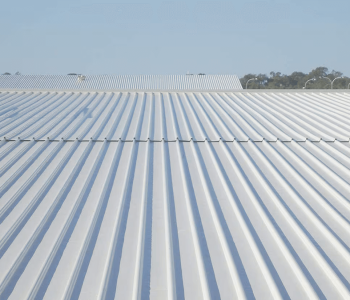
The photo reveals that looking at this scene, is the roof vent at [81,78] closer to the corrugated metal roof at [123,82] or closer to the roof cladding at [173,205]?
the corrugated metal roof at [123,82]

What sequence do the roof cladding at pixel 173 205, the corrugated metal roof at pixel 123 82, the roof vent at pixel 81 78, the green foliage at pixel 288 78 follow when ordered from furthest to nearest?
the green foliage at pixel 288 78 → the roof vent at pixel 81 78 → the corrugated metal roof at pixel 123 82 → the roof cladding at pixel 173 205

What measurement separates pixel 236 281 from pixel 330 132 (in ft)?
16.6

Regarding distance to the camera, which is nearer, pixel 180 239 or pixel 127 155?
pixel 180 239

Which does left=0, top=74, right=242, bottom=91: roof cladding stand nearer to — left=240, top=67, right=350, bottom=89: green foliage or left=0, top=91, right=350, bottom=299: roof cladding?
left=0, top=91, right=350, bottom=299: roof cladding

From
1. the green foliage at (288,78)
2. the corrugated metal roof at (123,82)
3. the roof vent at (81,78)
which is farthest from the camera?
the green foliage at (288,78)

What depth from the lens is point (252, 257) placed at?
14.4 ft

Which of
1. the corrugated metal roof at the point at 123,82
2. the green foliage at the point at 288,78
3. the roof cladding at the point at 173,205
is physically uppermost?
the green foliage at the point at 288,78

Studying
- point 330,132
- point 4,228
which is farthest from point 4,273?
point 330,132

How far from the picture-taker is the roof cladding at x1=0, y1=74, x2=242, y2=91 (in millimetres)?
35812

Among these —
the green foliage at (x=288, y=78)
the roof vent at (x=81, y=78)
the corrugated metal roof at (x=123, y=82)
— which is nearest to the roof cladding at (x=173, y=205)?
the corrugated metal roof at (x=123, y=82)

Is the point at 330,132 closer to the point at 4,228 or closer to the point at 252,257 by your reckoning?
the point at 252,257

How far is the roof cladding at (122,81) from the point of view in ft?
117

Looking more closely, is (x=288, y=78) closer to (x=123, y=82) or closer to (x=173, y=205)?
(x=123, y=82)

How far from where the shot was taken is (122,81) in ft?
123
